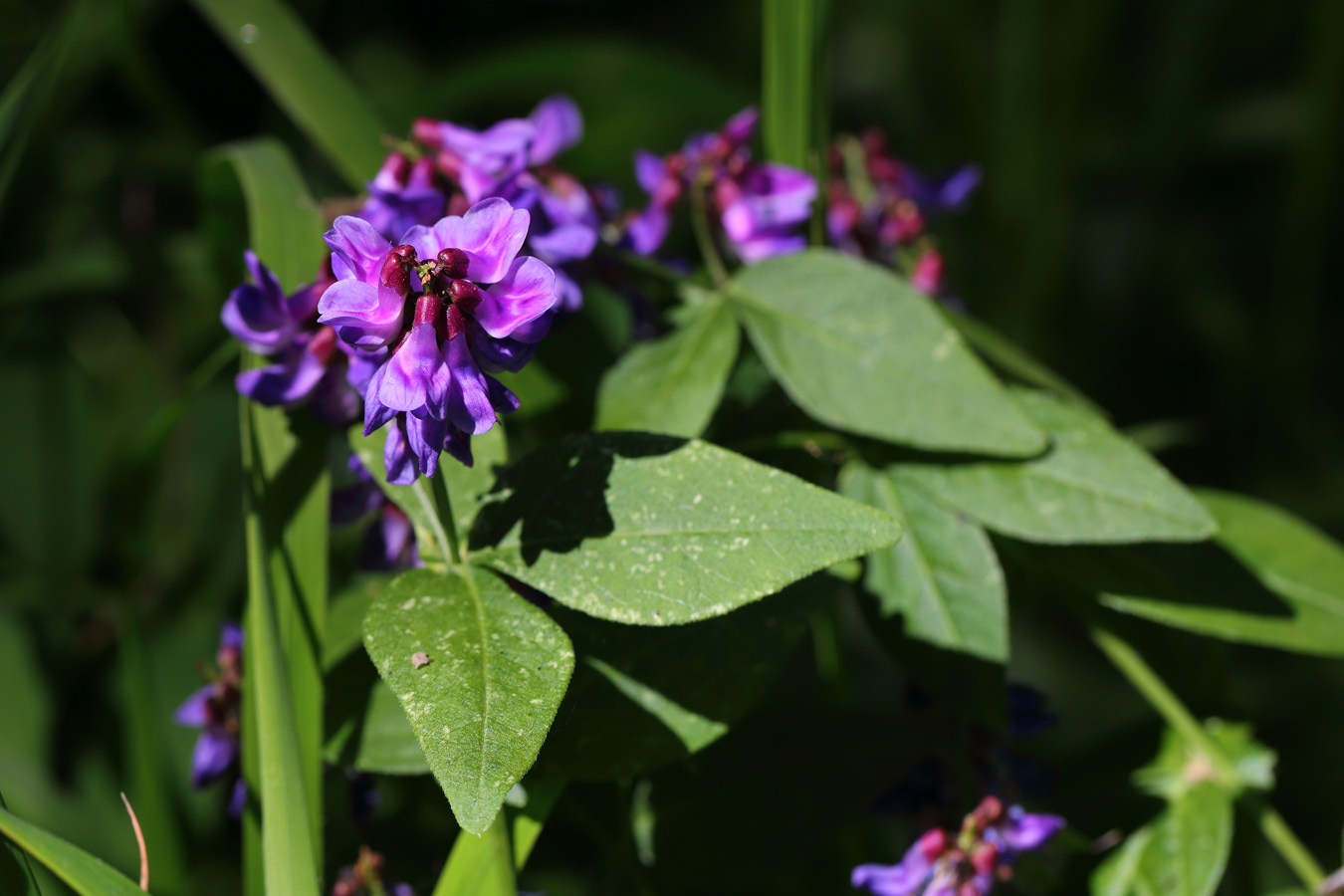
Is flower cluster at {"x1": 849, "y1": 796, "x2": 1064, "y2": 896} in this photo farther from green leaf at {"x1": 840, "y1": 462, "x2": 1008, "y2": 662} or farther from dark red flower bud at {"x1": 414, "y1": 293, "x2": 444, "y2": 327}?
dark red flower bud at {"x1": 414, "y1": 293, "x2": 444, "y2": 327}

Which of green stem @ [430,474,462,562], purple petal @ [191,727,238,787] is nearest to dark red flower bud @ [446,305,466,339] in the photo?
green stem @ [430,474,462,562]

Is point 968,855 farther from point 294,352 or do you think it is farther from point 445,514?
point 294,352

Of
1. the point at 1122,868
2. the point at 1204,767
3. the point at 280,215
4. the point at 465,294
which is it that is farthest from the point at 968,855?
the point at 280,215

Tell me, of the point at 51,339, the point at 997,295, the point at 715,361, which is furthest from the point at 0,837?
the point at 997,295

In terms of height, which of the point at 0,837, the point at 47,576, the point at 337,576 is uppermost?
the point at 0,837

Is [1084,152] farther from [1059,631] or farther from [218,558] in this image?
[218,558]

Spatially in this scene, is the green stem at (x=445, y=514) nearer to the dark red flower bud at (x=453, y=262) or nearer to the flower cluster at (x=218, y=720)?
the dark red flower bud at (x=453, y=262)
